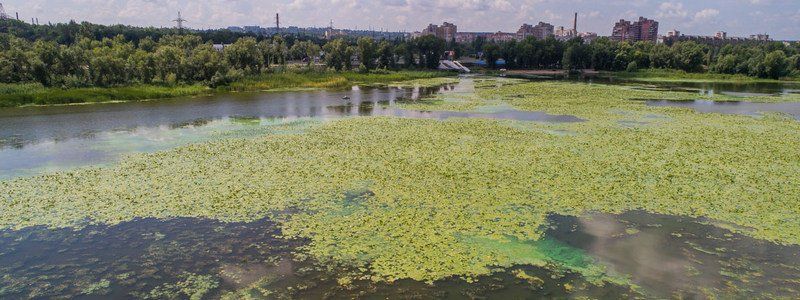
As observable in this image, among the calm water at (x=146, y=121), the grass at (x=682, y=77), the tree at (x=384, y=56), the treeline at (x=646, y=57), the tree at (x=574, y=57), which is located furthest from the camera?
the tree at (x=574, y=57)

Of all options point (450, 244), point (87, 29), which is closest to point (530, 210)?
point (450, 244)

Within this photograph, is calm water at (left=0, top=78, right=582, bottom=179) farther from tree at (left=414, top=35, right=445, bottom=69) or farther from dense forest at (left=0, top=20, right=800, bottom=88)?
tree at (left=414, top=35, right=445, bottom=69)

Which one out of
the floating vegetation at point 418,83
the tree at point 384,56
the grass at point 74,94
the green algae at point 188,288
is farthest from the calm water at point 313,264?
the tree at point 384,56

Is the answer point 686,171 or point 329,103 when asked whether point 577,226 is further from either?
point 329,103

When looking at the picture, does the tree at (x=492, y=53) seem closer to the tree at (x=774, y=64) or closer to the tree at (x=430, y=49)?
the tree at (x=430, y=49)

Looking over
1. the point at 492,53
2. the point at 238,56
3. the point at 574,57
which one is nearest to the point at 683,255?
the point at 238,56

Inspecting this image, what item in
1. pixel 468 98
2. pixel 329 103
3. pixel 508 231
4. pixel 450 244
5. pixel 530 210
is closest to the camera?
pixel 450 244

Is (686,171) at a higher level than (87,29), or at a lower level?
lower
